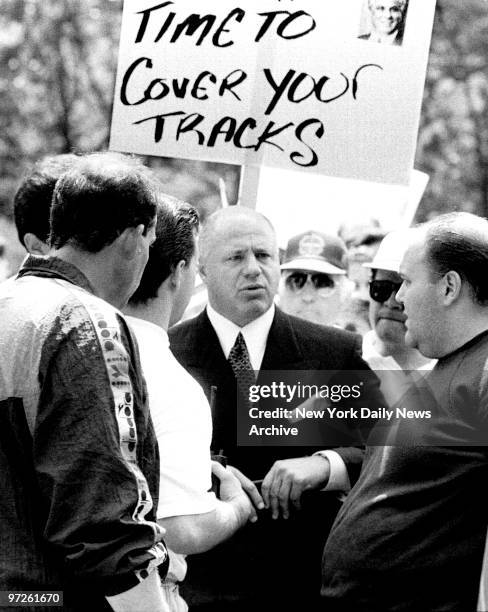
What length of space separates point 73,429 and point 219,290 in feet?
6.02

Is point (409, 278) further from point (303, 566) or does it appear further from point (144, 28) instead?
point (144, 28)

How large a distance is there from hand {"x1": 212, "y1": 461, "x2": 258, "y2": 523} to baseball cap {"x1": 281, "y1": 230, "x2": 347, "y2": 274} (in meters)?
1.87

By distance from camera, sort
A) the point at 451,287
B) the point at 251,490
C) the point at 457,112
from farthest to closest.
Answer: the point at 457,112 → the point at 251,490 → the point at 451,287

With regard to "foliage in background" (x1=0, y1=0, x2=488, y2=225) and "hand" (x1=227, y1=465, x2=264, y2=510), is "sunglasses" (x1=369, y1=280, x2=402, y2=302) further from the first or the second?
"foliage in background" (x1=0, y1=0, x2=488, y2=225)

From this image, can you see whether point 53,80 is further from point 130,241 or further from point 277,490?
point 130,241

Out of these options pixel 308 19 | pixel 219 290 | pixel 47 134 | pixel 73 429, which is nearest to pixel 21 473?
pixel 73 429

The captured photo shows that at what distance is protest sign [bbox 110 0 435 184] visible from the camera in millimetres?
3783

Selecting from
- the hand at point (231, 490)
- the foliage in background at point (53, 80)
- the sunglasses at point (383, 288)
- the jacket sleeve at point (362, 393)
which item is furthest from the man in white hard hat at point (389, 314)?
the foliage in background at point (53, 80)

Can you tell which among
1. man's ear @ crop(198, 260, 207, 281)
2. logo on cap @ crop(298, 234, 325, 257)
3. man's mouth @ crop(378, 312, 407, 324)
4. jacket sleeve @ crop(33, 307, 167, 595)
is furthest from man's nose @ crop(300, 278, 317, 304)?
jacket sleeve @ crop(33, 307, 167, 595)

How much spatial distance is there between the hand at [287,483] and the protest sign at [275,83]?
1003 mm

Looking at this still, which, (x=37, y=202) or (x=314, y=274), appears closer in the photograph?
(x=37, y=202)

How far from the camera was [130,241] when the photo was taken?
247 centimetres

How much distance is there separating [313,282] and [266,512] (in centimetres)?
165

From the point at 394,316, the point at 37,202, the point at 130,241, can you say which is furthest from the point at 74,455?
the point at 394,316
